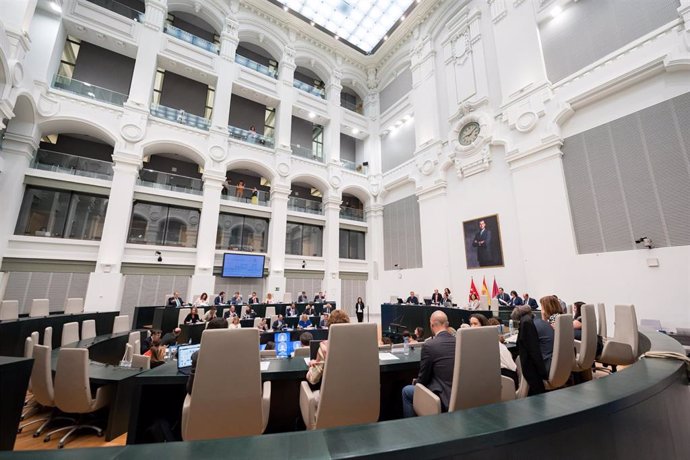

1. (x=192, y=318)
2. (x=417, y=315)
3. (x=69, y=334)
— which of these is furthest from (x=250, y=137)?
(x=417, y=315)

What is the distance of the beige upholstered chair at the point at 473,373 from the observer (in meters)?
2.07

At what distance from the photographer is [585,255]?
8180mm

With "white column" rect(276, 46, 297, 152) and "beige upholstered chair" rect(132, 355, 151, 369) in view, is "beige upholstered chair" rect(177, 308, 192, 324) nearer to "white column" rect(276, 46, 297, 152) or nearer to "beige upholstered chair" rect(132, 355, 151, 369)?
"beige upholstered chair" rect(132, 355, 151, 369)

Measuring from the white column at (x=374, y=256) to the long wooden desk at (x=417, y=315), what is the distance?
3581 mm

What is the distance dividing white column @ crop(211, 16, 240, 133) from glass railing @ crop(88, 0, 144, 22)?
132 inches

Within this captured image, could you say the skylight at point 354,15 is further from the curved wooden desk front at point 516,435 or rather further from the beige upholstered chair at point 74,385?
the curved wooden desk front at point 516,435

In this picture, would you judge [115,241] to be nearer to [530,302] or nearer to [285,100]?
[285,100]

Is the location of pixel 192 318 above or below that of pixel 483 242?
below

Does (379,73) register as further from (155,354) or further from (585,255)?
(155,354)

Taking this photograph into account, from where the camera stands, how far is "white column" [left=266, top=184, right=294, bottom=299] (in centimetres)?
1327

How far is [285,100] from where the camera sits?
598 inches

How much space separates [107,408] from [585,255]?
11378 mm

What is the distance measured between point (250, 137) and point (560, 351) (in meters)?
14.7

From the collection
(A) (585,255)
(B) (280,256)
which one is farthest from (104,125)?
(A) (585,255)
